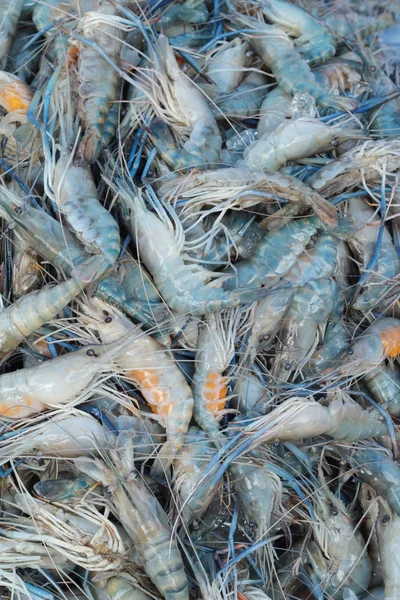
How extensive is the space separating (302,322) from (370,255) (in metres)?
0.41

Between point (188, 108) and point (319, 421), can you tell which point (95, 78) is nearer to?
point (188, 108)

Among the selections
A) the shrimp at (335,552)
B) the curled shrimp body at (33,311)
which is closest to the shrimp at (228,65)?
the curled shrimp body at (33,311)

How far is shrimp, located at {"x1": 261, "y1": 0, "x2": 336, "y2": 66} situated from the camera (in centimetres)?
310

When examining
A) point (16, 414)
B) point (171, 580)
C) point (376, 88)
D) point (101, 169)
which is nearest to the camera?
point (171, 580)

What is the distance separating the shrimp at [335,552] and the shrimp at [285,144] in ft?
4.12

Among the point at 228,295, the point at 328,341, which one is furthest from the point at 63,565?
the point at 328,341

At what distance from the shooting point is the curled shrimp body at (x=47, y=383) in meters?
2.42

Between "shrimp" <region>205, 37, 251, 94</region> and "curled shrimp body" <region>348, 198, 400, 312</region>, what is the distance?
73 centimetres

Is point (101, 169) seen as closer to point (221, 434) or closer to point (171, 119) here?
point (171, 119)

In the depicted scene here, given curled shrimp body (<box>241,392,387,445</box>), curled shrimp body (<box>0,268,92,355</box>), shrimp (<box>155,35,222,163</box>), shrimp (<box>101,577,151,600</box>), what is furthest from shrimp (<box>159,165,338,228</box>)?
shrimp (<box>101,577,151,600</box>)

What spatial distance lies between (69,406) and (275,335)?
834 millimetres

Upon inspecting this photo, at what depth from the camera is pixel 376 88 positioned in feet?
10.2

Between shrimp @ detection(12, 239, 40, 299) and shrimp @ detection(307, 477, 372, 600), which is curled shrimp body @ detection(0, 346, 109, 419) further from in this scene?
shrimp @ detection(307, 477, 372, 600)

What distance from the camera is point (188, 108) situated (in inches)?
108
